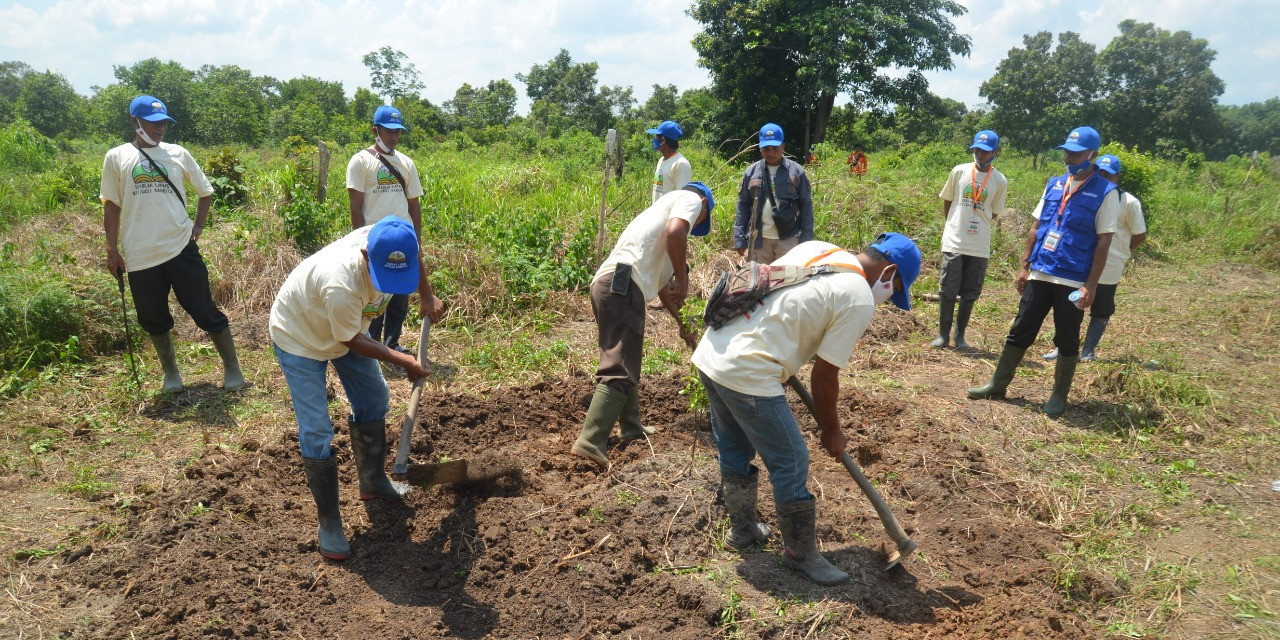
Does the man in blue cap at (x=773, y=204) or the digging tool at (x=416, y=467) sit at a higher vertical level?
the man in blue cap at (x=773, y=204)

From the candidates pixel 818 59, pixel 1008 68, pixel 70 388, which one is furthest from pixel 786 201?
pixel 1008 68

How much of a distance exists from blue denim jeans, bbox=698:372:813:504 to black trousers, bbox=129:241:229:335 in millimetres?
4009

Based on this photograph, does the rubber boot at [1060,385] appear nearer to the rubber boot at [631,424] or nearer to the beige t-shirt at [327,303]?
the rubber boot at [631,424]

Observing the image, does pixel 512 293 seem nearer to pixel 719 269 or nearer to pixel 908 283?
pixel 719 269

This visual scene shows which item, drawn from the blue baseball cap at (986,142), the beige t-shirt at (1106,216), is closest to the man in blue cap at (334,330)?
the beige t-shirt at (1106,216)

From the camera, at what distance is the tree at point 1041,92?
115 ft

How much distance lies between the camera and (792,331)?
2979 millimetres

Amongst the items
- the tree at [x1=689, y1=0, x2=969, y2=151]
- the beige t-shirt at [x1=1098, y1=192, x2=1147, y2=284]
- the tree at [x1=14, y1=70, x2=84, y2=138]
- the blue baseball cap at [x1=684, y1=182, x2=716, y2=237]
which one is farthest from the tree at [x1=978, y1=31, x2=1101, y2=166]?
the tree at [x1=14, y1=70, x2=84, y2=138]

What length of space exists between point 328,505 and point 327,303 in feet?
3.45

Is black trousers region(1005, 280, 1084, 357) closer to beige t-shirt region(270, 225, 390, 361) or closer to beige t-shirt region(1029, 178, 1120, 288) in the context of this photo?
beige t-shirt region(1029, 178, 1120, 288)

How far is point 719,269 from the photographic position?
325 inches

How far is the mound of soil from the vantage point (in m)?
3.11

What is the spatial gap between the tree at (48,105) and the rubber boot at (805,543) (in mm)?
43653

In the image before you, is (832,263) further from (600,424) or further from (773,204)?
(773,204)
